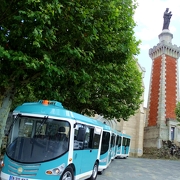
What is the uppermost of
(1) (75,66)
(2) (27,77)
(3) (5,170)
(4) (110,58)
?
(4) (110,58)

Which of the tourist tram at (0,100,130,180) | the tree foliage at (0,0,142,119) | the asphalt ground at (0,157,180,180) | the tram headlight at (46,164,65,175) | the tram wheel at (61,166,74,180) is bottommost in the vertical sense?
the asphalt ground at (0,157,180,180)

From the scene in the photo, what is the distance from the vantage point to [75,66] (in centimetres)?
843

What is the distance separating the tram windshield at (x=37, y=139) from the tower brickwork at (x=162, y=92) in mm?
27427

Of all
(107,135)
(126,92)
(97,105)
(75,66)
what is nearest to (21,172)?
(75,66)

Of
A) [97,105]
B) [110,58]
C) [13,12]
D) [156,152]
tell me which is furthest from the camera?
[156,152]

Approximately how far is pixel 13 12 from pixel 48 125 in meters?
3.39

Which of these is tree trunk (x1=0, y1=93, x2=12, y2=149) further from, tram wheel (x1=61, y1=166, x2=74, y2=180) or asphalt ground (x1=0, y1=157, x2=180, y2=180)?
asphalt ground (x1=0, y1=157, x2=180, y2=180)

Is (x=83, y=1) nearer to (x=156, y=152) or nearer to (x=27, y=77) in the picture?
(x=27, y=77)

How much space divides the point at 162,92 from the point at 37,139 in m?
28.9

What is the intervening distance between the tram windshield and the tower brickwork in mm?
27427

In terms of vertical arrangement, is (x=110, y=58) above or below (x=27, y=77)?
above

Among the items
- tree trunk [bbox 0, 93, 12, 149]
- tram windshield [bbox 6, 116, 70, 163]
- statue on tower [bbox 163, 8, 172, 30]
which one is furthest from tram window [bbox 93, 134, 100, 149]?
statue on tower [bbox 163, 8, 172, 30]

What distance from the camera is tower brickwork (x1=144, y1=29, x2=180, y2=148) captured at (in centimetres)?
3206

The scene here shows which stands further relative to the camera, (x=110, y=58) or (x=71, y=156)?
(x=110, y=58)
